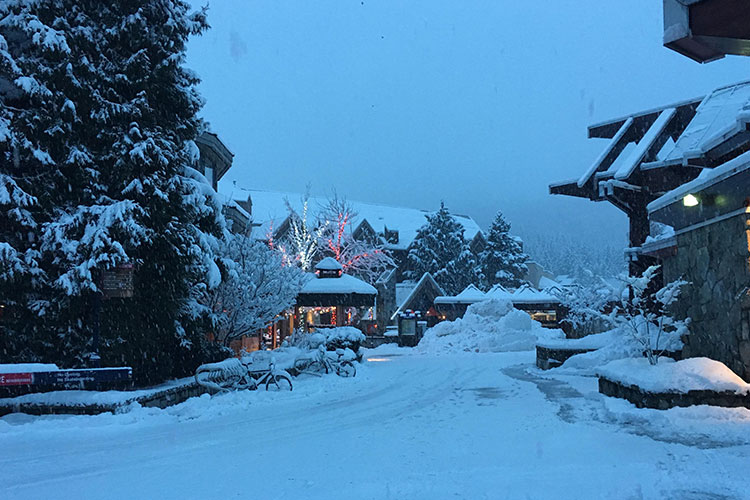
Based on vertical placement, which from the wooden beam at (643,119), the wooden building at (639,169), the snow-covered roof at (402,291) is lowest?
the snow-covered roof at (402,291)

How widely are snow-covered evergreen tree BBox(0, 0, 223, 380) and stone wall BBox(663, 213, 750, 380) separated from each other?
9114 mm

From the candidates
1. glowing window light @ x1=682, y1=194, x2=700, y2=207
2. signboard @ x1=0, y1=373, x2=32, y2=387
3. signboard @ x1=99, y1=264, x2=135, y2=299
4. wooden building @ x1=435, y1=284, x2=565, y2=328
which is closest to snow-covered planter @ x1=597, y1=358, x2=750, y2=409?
glowing window light @ x1=682, y1=194, x2=700, y2=207

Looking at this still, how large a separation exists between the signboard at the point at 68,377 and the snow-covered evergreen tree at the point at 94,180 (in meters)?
1.28

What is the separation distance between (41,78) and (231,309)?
22.7 feet

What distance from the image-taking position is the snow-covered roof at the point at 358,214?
162 ft

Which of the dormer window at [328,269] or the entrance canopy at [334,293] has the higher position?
the dormer window at [328,269]

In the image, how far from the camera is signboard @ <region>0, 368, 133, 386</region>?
9289 millimetres

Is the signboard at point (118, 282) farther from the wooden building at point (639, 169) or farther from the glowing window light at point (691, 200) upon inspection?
the wooden building at point (639, 169)

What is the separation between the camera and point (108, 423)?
342 inches

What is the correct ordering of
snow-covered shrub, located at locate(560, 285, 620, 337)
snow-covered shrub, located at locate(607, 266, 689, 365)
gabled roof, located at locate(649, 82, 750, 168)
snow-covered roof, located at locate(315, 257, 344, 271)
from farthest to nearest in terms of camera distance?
snow-covered shrub, located at locate(560, 285, 620, 337) < snow-covered roof, located at locate(315, 257, 344, 271) < gabled roof, located at locate(649, 82, 750, 168) < snow-covered shrub, located at locate(607, 266, 689, 365)

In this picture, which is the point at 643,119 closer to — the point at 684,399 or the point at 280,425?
the point at 684,399

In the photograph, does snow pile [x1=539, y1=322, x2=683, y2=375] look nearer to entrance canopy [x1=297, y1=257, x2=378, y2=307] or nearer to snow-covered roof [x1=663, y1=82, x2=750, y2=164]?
snow-covered roof [x1=663, y1=82, x2=750, y2=164]

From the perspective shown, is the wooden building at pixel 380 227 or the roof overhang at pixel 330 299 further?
the wooden building at pixel 380 227

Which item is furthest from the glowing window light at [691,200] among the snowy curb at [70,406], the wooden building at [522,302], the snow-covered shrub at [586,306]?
the wooden building at [522,302]
